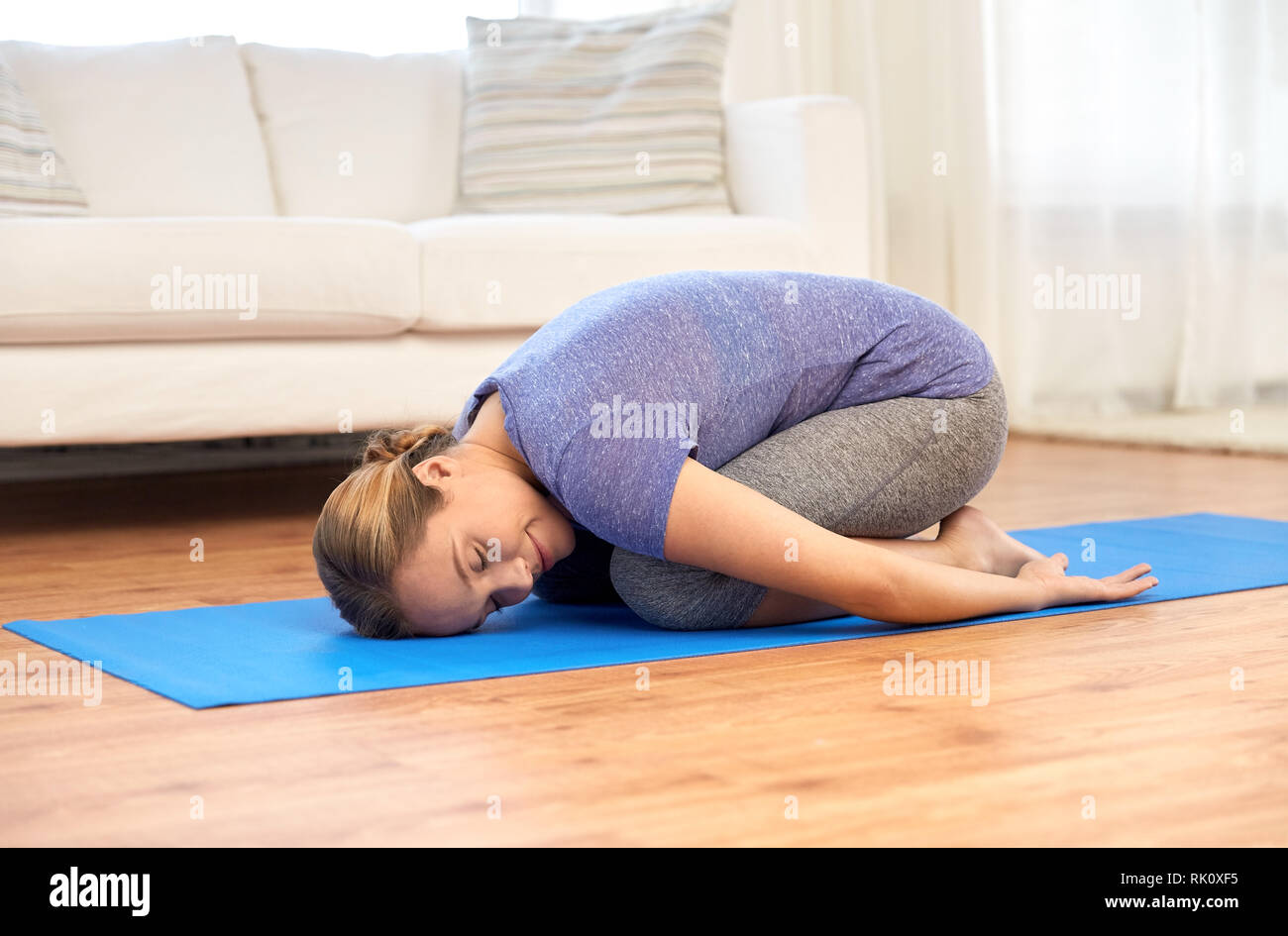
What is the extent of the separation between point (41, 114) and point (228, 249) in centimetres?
84

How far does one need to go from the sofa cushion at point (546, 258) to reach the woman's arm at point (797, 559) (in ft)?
3.92

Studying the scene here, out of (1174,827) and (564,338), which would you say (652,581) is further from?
(1174,827)

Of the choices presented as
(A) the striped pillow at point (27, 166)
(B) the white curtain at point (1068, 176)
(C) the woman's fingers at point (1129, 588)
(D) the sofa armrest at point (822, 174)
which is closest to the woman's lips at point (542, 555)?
(C) the woman's fingers at point (1129, 588)

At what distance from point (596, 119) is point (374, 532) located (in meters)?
1.93

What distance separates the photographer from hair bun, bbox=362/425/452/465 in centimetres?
148

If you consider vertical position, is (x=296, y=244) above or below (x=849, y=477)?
above

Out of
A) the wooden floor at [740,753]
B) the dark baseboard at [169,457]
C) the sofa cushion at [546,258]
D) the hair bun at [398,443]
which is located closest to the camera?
the wooden floor at [740,753]

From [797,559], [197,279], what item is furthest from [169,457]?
[797,559]

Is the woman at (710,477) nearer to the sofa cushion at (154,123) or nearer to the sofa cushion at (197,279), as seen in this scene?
the sofa cushion at (197,279)

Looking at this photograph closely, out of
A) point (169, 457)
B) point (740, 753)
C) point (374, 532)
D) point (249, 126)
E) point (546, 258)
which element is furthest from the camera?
point (169, 457)

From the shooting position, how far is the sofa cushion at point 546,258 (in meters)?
2.48

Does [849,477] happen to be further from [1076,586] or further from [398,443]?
[398,443]

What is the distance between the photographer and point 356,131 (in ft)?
10.3

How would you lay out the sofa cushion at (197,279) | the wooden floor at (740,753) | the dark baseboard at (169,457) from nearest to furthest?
1. the wooden floor at (740,753)
2. the sofa cushion at (197,279)
3. the dark baseboard at (169,457)
